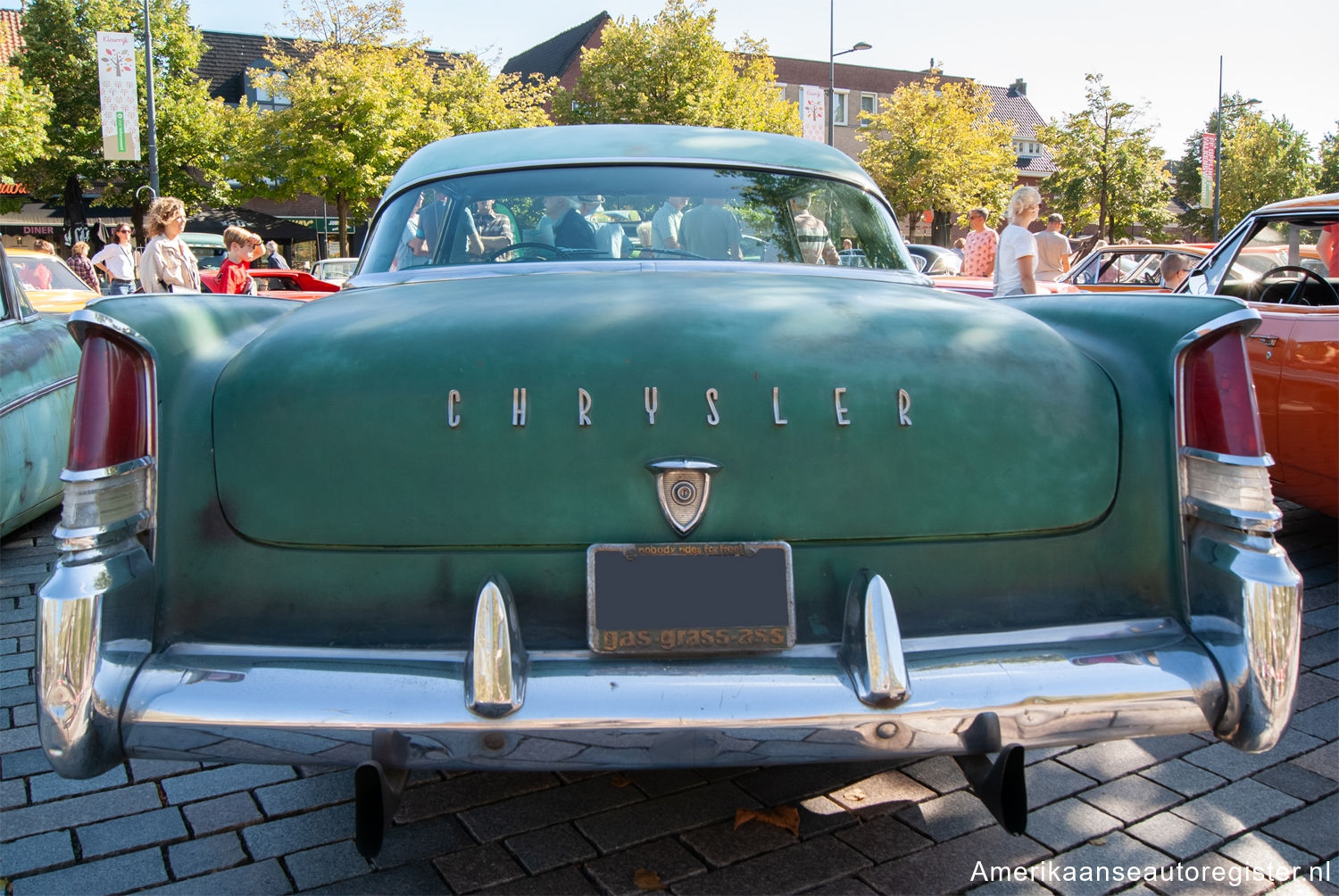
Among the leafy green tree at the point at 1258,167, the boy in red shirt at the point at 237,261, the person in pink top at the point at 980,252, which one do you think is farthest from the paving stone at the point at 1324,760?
the leafy green tree at the point at 1258,167

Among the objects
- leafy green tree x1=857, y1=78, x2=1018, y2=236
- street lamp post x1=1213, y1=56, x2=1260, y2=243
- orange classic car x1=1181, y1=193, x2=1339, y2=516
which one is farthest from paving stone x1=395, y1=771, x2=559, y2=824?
leafy green tree x1=857, y1=78, x2=1018, y2=236

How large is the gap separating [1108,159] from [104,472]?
3645 centimetres

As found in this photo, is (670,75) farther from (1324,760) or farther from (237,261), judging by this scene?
(1324,760)

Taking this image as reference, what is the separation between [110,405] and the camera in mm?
1996

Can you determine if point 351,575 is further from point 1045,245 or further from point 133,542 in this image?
point 1045,245

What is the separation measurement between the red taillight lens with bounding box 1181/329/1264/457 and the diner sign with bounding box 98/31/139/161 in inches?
849

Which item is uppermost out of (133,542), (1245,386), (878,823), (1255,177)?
(1255,177)

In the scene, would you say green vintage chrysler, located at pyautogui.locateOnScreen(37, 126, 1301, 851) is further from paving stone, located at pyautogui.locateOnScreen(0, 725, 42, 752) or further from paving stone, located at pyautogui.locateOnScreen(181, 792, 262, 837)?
paving stone, located at pyautogui.locateOnScreen(0, 725, 42, 752)

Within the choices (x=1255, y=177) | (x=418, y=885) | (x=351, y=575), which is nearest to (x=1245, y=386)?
(x=351, y=575)

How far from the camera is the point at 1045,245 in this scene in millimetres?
8836

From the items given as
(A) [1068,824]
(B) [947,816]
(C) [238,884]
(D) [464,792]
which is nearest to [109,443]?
(C) [238,884]

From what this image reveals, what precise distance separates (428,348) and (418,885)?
3.82ft

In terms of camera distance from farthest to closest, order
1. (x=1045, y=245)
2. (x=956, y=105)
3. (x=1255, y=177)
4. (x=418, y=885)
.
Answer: (x=1255, y=177) → (x=956, y=105) → (x=1045, y=245) → (x=418, y=885)

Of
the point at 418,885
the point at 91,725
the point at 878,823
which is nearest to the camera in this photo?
the point at 91,725
